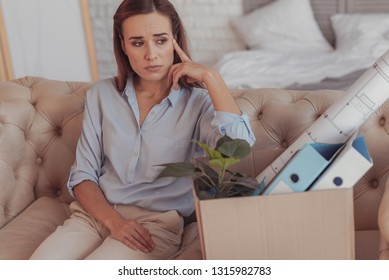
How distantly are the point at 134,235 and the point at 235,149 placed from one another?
1.36 ft

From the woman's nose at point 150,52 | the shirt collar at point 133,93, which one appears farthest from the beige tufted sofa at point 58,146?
the woman's nose at point 150,52

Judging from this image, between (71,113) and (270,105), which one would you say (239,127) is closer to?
(270,105)

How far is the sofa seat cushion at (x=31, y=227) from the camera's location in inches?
62.2

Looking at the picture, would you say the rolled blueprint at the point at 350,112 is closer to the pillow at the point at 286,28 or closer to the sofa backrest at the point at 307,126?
the sofa backrest at the point at 307,126

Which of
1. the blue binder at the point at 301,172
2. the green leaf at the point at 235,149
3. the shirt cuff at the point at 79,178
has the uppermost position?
the green leaf at the point at 235,149

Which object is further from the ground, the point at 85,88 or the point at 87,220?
the point at 85,88

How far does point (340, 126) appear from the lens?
4.39 feet

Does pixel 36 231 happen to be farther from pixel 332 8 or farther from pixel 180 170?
pixel 332 8

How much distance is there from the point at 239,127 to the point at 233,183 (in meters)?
0.30

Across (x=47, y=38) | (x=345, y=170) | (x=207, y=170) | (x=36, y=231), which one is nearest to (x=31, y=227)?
(x=36, y=231)

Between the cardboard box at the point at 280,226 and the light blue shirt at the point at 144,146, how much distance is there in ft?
1.27

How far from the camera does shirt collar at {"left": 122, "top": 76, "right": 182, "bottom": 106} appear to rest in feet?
5.16
